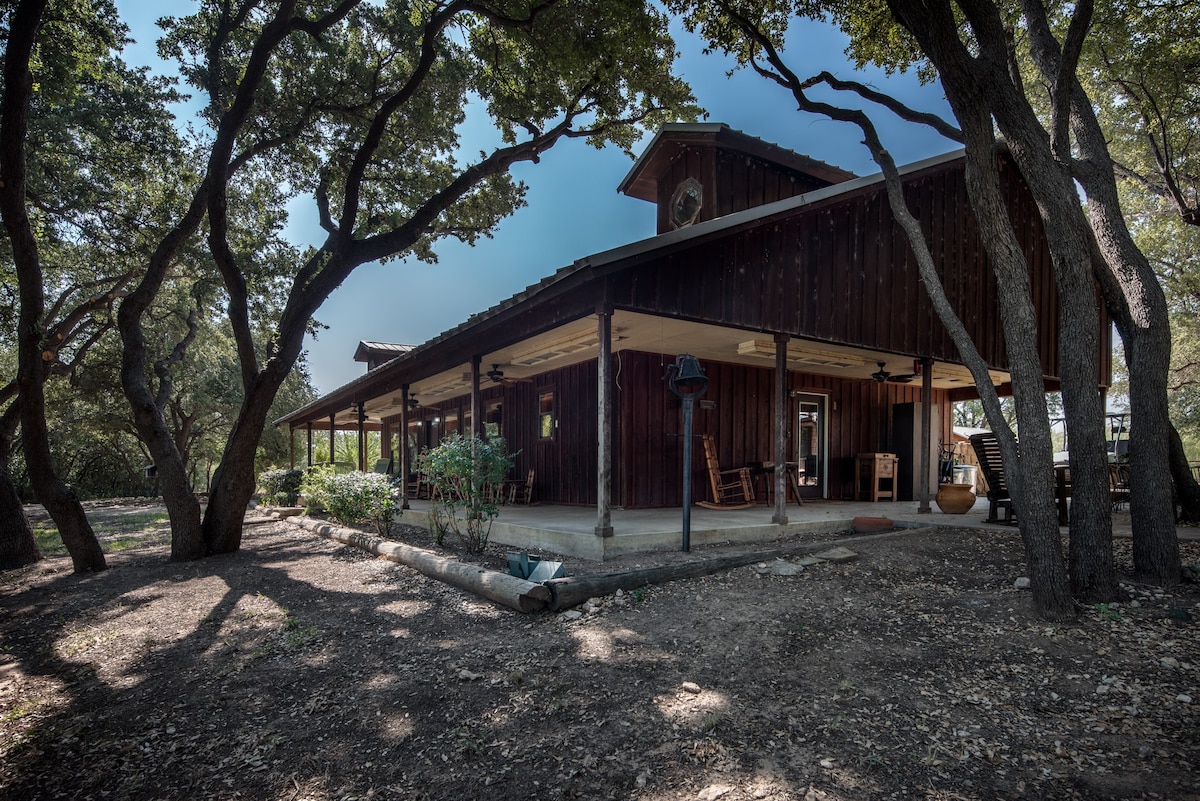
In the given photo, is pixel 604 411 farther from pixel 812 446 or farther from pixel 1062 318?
pixel 812 446

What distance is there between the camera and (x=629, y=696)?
2.95 metres

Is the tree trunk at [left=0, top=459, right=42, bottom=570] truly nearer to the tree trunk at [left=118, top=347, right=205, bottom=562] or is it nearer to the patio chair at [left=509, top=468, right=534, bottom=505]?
the tree trunk at [left=118, top=347, right=205, bottom=562]

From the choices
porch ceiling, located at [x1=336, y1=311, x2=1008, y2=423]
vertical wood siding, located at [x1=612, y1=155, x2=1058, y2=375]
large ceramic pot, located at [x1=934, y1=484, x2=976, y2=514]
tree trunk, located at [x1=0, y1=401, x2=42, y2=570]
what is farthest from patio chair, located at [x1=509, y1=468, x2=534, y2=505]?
large ceramic pot, located at [x1=934, y1=484, x2=976, y2=514]

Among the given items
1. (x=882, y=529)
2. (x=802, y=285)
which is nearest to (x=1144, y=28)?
(x=802, y=285)

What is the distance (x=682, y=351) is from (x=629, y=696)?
678cm

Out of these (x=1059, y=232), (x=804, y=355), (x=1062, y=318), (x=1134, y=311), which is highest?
(x=1059, y=232)

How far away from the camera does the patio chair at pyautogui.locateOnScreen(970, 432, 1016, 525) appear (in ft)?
23.4

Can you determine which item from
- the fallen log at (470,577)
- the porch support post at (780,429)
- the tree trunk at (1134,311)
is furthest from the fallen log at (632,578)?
the tree trunk at (1134,311)

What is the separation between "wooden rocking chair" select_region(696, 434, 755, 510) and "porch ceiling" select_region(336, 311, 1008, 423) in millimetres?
1635

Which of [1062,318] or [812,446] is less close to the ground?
[1062,318]

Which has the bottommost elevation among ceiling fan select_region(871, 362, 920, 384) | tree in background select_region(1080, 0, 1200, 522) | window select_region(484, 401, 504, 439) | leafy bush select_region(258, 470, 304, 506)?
leafy bush select_region(258, 470, 304, 506)

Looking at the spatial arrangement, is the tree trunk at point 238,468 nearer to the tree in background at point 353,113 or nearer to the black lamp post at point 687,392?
the tree in background at point 353,113

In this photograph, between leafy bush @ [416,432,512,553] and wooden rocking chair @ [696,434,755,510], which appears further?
wooden rocking chair @ [696,434,755,510]

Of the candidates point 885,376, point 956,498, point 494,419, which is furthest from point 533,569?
point 494,419
